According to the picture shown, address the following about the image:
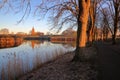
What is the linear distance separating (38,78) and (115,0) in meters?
30.6

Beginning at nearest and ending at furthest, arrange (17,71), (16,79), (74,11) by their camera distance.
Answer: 1. (16,79)
2. (17,71)
3. (74,11)

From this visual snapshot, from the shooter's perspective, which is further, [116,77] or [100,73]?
[100,73]

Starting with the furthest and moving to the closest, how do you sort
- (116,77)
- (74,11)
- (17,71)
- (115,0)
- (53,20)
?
1. (115,0)
2. (74,11)
3. (53,20)
4. (17,71)
5. (116,77)

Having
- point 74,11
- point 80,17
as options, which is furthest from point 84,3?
point 74,11

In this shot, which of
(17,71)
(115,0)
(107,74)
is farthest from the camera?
(115,0)

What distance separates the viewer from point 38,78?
10250 mm

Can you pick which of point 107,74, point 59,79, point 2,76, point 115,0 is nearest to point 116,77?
point 107,74

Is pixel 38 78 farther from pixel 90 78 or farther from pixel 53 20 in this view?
pixel 53 20

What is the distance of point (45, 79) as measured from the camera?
32.1 feet

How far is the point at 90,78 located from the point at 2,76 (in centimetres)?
576

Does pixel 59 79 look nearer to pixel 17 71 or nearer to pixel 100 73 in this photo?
pixel 100 73

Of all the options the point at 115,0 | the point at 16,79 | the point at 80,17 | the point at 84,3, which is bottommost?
the point at 16,79

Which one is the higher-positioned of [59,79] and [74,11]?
[74,11]

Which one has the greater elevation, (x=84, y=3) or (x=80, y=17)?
(x=84, y=3)
